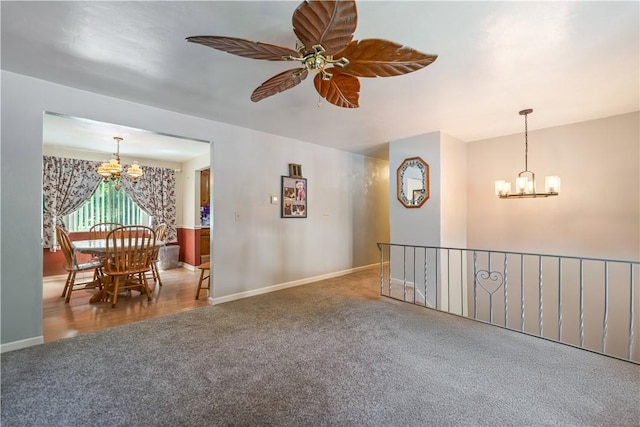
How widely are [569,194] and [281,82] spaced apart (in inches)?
161

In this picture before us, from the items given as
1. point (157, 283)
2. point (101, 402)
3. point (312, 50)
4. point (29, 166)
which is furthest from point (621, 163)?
point (157, 283)

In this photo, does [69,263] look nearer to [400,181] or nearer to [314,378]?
[314,378]

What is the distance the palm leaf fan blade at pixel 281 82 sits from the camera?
166 cm

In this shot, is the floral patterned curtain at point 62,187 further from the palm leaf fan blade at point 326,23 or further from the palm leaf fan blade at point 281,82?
the palm leaf fan blade at point 326,23

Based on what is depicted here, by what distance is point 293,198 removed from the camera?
4.36 metres

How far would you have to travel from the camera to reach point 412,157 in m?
4.20

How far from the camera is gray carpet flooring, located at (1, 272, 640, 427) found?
1.58 metres

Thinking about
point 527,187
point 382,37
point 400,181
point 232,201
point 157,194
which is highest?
point 382,37

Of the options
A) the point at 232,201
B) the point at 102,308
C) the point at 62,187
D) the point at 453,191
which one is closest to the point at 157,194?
the point at 62,187

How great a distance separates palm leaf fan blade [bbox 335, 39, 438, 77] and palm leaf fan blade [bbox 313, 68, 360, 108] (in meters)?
→ 0.13

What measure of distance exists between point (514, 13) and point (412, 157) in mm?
2627

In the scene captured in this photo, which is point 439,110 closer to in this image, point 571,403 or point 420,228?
point 420,228

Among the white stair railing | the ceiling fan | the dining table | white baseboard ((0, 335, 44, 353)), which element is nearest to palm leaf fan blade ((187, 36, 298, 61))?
the ceiling fan

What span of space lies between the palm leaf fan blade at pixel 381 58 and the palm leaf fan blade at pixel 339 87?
127mm
